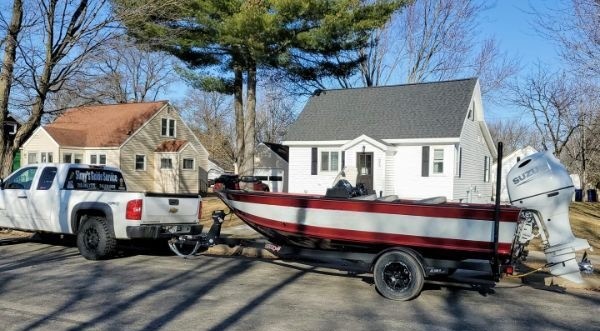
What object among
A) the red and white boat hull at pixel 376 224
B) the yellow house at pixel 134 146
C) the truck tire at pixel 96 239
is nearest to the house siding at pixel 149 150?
the yellow house at pixel 134 146

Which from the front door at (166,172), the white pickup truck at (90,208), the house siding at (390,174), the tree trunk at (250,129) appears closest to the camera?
the white pickup truck at (90,208)

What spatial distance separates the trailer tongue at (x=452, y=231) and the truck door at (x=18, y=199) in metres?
6.46

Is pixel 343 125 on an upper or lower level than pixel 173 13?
lower

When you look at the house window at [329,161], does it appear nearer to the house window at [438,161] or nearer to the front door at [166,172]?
the house window at [438,161]

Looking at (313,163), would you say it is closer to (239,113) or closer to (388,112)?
(388,112)

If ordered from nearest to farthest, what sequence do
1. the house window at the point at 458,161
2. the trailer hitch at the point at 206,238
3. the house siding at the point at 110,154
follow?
1. the trailer hitch at the point at 206,238
2. the house window at the point at 458,161
3. the house siding at the point at 110,154

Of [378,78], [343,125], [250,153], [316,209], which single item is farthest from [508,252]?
[378,78]

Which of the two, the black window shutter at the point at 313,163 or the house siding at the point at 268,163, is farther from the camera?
the house siding at the point at 268,163

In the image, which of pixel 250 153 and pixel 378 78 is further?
pixel 378 78

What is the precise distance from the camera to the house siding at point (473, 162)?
24.7 meters

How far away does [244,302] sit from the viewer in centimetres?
704

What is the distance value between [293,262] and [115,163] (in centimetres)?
2619

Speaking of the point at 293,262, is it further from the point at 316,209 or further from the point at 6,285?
the point at 6,285

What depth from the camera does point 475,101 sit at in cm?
2603
